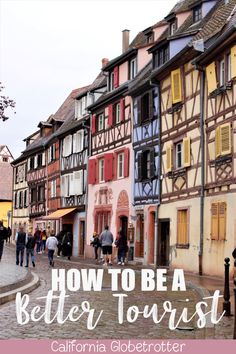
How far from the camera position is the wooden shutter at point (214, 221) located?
71.9 feet

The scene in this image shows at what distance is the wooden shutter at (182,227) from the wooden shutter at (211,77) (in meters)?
5.34

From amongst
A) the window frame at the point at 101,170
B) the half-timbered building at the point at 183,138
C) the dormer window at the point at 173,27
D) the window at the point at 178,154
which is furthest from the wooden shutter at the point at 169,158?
the window frame at the point at 101,170

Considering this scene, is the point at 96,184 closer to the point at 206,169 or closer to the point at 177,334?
the point at 206,169

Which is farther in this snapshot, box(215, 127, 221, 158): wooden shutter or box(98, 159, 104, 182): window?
box(98, 159, 104, 182): window

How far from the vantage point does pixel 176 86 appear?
84.5 feet

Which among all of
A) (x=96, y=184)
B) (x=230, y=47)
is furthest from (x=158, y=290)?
(x=96, y=184)

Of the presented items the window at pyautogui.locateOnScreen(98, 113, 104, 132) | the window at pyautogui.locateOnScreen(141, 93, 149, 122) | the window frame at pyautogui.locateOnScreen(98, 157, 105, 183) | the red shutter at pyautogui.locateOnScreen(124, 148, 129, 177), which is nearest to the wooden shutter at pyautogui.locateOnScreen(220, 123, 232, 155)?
the window at pyautogui.locateOnScreen(141, 93, 149, 122)

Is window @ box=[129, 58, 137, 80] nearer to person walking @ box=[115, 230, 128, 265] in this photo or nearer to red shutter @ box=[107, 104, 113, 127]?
red shutter @ box=[107, 104, 113, 127]

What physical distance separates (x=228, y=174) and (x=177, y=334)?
39.6 feet

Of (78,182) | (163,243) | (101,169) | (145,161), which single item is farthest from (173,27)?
(78,182)

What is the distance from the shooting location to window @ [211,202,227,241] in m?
21.4

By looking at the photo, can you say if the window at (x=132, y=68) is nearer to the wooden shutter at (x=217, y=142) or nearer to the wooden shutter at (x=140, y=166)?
the wooden shutter at (x=140, y=166)

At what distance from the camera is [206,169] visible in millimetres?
23078

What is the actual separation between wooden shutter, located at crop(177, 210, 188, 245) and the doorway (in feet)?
6.06
